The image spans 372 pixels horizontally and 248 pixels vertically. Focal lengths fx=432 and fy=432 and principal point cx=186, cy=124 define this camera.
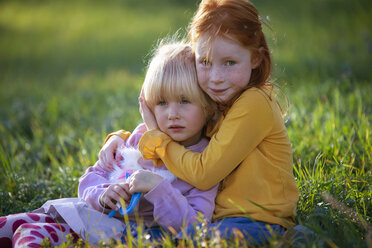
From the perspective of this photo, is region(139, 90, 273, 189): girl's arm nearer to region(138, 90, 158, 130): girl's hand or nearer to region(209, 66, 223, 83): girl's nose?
region(209, 66, 223, 83): girl's nose

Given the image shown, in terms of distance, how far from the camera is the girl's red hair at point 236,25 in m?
2.37

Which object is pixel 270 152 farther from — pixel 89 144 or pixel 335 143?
pixel 89 144

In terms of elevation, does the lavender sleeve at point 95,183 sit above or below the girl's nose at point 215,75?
below

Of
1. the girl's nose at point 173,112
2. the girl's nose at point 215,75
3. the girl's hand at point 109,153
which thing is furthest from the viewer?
the girl's hand at point 109,153

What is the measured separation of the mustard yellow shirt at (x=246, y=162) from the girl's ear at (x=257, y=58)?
18 cm

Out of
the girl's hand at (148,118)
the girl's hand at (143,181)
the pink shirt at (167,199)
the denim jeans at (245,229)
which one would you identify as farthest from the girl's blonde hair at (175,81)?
the denim jeans at (245,229)

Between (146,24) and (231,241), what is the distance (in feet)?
32.2

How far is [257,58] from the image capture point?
2510 mm

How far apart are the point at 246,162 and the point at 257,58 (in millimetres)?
607

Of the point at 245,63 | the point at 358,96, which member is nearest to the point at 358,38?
the point at 358,96

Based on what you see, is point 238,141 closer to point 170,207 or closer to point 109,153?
point 170,207

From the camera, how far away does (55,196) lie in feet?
11.1

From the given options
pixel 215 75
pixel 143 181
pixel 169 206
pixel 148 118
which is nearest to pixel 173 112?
pixel 148 118

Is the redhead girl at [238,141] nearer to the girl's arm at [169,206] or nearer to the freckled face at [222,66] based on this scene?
the freckled face at [222,66]
